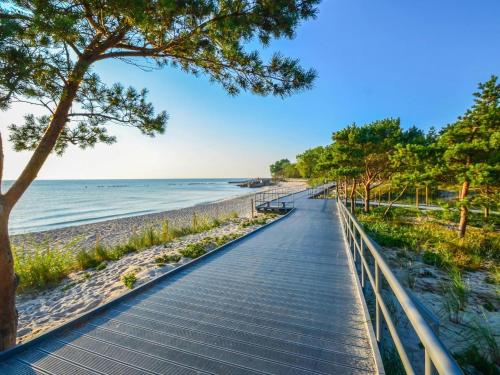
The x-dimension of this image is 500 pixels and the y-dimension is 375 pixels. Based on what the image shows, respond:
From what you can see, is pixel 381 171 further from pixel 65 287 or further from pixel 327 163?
pixel 65 287

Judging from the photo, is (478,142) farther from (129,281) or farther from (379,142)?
(129,281)

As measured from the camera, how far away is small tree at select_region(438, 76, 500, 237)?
25.3 feet

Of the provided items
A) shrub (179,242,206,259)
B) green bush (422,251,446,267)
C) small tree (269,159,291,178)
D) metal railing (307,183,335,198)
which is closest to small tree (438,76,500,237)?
green bush (422,251,446,267)

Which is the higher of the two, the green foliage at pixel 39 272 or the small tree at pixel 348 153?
the small tree at pixel 348 153

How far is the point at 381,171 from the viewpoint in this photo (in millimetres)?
14766

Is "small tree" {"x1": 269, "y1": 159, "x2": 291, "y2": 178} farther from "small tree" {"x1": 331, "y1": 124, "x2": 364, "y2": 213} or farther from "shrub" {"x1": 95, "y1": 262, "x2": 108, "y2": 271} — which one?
"shrub" {"x1": 95, "y1": 262, "x2": 108, "y2": 271}

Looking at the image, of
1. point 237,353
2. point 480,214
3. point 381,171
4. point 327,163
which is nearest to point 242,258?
point 237,353

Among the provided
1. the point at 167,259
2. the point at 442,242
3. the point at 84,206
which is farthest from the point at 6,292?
the point at 84,206

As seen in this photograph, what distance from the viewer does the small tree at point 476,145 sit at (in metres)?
7.72

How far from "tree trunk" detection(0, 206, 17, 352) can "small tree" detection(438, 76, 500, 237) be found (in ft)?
37.5

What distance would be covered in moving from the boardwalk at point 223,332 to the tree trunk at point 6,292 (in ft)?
4.42

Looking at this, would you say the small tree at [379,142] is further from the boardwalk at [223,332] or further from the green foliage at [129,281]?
the green foliage at [129,281]

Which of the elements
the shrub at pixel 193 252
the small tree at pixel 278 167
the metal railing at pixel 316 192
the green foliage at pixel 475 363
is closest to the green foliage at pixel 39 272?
the shrub at pixel 193 252

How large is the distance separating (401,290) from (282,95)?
3433mm
